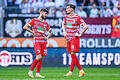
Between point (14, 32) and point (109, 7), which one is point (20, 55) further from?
point (109, 7)

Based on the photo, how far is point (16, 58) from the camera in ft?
57.3

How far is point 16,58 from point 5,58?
50 centimetres

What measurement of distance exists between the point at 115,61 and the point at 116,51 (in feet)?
1.52

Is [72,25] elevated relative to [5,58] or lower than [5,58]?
elevated

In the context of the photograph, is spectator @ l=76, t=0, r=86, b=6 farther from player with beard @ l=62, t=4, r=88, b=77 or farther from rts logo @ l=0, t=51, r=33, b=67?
player with beard @ l=62, t=4, r=88, b=77

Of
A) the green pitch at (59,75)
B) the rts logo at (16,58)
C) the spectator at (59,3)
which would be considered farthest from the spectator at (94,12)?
the green pitch at (59,75)

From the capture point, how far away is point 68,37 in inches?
473

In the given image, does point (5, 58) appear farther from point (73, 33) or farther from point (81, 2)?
point (73, 33)

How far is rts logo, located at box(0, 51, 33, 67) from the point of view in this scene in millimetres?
17375

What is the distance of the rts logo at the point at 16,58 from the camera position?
1738cm

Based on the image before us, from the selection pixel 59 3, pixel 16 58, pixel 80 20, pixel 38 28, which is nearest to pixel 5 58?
pixel 16 58

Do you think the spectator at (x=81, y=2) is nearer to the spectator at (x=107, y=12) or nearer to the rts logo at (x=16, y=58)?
the spectator at (x=107, y=12)

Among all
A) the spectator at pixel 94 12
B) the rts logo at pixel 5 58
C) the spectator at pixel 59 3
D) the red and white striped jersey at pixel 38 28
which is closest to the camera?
the red and white striped jersey at pixel 38 28

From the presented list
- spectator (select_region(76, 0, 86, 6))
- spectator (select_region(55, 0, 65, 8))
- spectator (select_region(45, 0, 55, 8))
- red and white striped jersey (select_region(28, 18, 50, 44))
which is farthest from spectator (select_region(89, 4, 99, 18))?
red and white striped jersey (select_region(28, 18, 50, 44))
